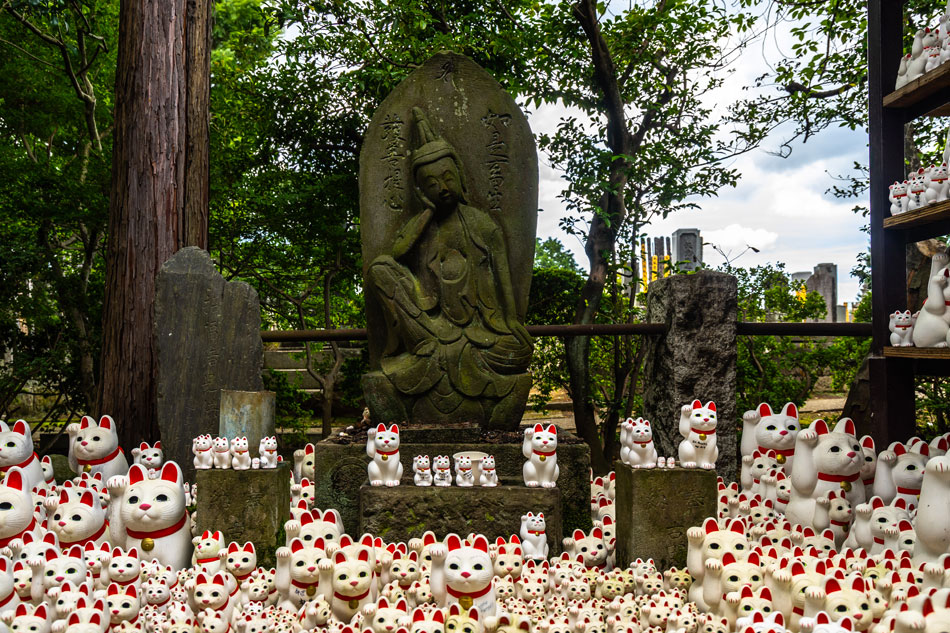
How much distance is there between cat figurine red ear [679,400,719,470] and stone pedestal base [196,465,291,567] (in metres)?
2.06

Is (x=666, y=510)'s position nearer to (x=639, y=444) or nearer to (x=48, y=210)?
(x=639, y=444)

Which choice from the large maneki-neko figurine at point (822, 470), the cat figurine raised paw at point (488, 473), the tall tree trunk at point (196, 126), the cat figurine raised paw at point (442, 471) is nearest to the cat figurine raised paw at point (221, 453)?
the cat figurine raised paw at point (442, 471)

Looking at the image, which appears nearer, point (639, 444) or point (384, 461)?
point (639, 444)

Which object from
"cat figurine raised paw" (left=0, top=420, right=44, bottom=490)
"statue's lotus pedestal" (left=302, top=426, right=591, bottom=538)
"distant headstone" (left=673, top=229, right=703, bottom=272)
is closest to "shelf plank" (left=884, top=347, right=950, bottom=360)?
"statue's lotus pedestal" (left=302, top=426, right=591, bottom=538)

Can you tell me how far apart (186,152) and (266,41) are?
686 cm

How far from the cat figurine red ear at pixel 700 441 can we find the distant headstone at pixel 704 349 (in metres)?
1.44

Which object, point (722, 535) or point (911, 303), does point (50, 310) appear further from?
point (911, 303)

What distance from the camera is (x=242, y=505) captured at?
336cm

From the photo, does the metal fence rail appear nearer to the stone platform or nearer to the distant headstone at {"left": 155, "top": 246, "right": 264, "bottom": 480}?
the distant headstone at {"left": 155, "top": 246, "right": 264, "bottom": 480}

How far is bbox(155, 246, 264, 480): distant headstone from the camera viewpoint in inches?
163

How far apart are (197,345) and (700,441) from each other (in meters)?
3.03

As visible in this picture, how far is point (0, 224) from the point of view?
6.83 metres

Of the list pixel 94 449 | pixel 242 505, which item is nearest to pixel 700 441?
pixel 242 505

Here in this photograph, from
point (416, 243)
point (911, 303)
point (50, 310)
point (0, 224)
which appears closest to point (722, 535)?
point (416, 243)
